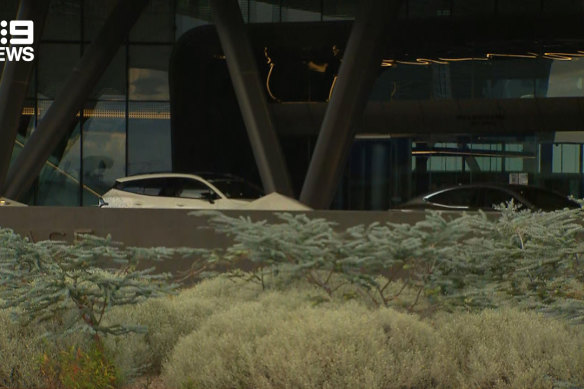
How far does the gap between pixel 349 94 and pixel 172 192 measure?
5514mm

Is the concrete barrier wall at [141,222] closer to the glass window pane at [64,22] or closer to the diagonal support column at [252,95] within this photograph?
the diagonal support column at [252,95]

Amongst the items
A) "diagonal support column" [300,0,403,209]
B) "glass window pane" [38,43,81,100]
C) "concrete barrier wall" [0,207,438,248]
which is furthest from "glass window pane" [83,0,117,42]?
"concrete barrier wall" [0,207,438,248]

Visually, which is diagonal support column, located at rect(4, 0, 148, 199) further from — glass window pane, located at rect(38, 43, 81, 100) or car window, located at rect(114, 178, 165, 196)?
glass window pane, located at rect(38, 43, 81, 100)

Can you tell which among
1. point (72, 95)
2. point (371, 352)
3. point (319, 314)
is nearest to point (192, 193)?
point (72, 95)

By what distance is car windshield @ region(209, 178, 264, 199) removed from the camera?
2602cm

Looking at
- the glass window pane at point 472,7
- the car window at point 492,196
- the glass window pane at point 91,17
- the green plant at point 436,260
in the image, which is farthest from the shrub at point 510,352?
the glass window pane at point 91,17

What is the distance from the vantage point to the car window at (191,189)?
25377 millimetres

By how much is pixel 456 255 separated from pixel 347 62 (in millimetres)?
16115

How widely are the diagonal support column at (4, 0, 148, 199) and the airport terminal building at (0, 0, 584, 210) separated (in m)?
4.11

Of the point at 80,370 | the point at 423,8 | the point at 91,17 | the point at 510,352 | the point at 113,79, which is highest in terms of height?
the point at 423,8

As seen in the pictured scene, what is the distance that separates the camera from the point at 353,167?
37.9m

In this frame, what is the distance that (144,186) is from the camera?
26328mm

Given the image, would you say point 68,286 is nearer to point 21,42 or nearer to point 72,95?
point 72,95

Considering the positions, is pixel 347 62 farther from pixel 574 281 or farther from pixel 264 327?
pixel 264 327
